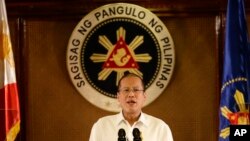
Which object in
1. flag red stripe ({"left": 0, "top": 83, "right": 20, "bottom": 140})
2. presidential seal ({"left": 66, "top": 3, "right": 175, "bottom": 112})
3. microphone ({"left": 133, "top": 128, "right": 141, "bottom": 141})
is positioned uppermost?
presidential seal ({"left": 66, "top": 3, "right": 175, "bottom": 112})

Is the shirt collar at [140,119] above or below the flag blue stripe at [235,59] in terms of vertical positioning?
below

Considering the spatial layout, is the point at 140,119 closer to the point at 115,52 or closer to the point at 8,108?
the point at 8,108

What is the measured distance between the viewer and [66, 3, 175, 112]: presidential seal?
14.8 ft

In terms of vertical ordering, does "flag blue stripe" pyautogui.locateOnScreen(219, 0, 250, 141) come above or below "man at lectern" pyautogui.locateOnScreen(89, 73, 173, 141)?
above

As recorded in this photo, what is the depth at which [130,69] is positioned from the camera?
4.55 metres

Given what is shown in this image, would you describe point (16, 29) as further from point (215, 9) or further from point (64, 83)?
point (215, 9)

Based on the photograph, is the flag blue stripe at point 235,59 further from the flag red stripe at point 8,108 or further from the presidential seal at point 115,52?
the flag red stripe at point 8,108

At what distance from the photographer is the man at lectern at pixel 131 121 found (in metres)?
3.51

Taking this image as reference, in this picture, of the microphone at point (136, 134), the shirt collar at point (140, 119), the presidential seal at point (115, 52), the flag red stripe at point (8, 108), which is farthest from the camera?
the presidential seal at point (115, 52)

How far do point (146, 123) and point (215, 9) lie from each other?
1383mm

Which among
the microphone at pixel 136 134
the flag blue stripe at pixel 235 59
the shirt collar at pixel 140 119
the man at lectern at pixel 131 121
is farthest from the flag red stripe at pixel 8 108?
the flag blue stripe at pixel 235 59

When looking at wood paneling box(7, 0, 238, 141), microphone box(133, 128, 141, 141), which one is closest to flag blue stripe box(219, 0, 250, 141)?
wood paneling box(7, 0, 238, 141)

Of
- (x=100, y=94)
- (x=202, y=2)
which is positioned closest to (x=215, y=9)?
(x=202, y=2)

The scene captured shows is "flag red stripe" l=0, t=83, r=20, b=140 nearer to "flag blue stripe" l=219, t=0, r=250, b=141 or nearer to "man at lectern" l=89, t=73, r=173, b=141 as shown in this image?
"man at lectern" l=89, t=73, r=173, b=141
